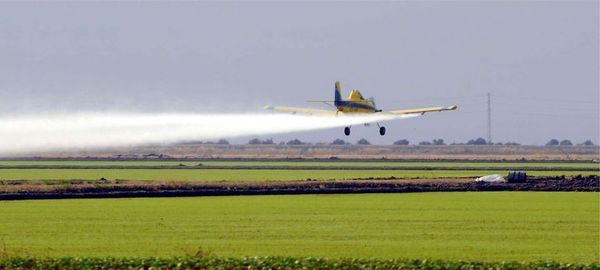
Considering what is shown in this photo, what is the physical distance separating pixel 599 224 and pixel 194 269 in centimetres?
2441

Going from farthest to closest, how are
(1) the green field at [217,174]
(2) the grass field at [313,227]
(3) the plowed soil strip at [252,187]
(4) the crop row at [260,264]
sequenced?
(1) the green field at [217,174] < (3) the plowed soil strip at [252,187] < (2) the grass field at [313,227] < (4) the crop row at [260,264]

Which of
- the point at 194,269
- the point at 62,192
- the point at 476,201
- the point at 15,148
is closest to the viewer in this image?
the point at 194,269

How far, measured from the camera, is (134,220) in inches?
2438

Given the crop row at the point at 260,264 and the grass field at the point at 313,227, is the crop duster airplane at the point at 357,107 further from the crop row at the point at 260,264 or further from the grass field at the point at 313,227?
the crop row at the point at 260,264

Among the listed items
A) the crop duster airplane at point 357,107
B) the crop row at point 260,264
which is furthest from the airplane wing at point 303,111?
the crop row at point 260,264

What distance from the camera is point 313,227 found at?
5856 cm

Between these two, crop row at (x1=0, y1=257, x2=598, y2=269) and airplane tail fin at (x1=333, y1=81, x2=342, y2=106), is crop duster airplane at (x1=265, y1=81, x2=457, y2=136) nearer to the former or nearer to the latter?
airplane tail fin at (x1=333, y1=81, x2=342, y2=106)

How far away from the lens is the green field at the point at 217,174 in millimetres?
103750

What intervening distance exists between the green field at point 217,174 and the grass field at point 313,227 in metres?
25.7

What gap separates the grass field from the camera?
163ft

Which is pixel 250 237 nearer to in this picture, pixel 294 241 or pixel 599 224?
pixel 294 241

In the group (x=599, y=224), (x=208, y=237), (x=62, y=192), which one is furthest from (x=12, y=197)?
(x=599, y=224)

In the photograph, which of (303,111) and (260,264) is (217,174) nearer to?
(303,111)

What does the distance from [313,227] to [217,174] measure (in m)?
53.8
